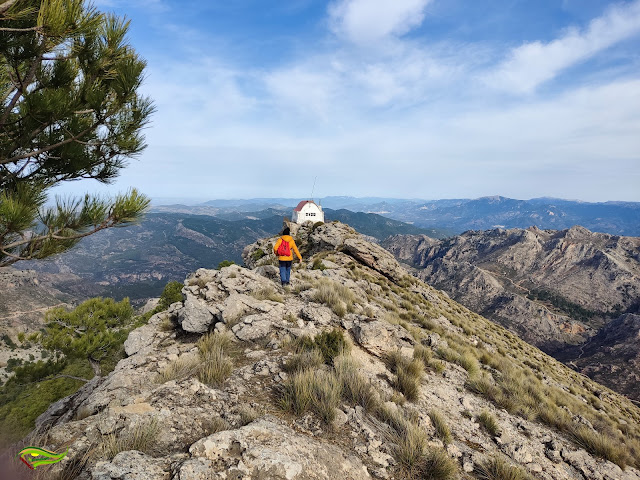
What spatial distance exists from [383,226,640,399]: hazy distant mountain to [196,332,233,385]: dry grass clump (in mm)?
88587

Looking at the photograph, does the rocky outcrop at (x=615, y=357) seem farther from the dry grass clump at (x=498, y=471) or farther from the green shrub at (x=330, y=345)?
the green shrub at (x=330, y=345)

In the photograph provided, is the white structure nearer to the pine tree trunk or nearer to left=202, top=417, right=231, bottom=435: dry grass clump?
the pine tree trunk

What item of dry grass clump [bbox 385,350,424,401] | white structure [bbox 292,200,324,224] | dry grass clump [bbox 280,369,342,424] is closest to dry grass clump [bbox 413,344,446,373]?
dry grass clump [bbox 385,350,424,401]

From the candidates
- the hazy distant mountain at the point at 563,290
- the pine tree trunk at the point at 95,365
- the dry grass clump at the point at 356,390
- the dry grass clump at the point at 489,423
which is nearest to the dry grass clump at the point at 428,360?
the dry grass clump at the point at 489,423

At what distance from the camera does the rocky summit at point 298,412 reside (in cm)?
339

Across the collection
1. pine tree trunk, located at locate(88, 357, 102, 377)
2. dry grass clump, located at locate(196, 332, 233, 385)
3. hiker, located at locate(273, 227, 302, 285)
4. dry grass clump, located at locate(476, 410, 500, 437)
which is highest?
hiker, located at locate(273, 227, 302, 285)

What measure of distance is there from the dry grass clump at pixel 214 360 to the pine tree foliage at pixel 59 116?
331 cm

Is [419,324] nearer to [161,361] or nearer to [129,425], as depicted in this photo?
[161,361]

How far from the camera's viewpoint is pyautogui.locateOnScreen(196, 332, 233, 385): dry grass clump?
5262 millimetres

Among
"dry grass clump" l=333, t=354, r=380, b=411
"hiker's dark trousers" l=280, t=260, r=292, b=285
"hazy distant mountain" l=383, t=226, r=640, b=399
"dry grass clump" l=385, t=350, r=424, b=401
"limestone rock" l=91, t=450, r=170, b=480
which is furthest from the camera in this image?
"hazy distant mountain" l=383, t=226, r=640, b=399

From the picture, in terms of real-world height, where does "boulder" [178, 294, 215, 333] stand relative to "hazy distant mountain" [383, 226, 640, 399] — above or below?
above

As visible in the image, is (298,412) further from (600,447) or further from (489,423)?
(600,447)

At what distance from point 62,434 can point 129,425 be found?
734mm

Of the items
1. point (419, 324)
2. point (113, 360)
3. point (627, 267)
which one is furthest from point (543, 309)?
point (113, 360)
